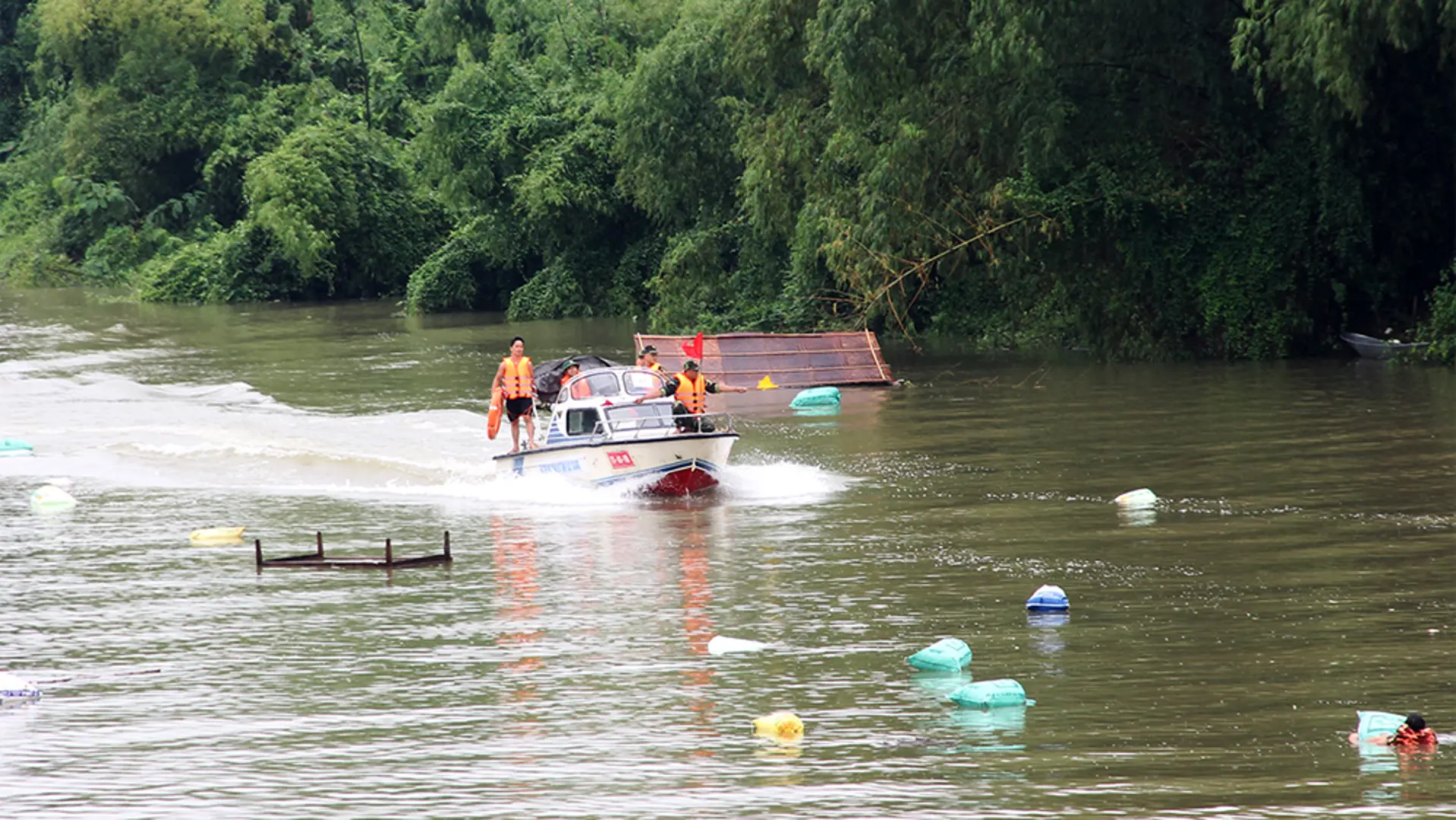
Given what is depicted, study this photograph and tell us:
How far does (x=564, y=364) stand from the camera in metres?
29.5

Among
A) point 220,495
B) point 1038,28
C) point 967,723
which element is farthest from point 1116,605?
point 1038,28

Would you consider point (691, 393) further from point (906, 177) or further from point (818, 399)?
point (906, 177)

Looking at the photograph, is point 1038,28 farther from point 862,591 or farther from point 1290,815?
point 1290,815

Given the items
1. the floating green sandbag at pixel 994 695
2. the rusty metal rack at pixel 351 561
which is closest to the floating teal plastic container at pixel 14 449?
the rusty metal rack at pixel 351 561

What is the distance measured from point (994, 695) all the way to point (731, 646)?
99.7 inches

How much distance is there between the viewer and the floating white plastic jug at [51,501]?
880 inches

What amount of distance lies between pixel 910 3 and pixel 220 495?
1574 cm

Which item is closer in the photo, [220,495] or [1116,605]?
[1116,605]

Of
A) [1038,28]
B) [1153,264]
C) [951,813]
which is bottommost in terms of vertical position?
[951,813]

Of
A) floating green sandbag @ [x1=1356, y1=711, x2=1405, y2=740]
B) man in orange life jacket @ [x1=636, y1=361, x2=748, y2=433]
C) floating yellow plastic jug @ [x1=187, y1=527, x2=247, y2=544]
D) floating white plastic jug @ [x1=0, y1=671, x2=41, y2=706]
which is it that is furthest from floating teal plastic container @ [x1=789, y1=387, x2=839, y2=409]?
floating green sandbag @ [x1=1356, y1=711, x2=1405, y2=740]

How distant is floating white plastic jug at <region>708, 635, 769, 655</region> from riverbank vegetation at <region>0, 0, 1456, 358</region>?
1817 centimetres

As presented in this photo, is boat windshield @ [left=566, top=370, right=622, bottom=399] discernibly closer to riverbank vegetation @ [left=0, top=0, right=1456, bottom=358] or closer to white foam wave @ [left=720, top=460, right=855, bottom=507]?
white foam wave @ [left=720, top=460, right=855, bottom=507]

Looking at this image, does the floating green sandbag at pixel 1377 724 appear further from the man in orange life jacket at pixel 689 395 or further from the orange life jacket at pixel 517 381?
the orange life jacket at pixel 517 381

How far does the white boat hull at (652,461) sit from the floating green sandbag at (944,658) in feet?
28.7
